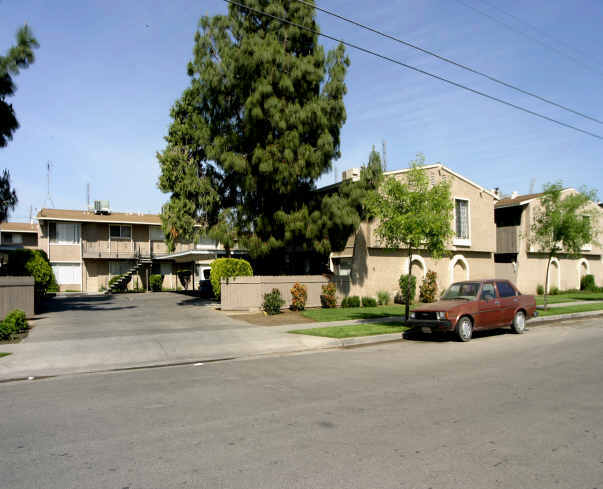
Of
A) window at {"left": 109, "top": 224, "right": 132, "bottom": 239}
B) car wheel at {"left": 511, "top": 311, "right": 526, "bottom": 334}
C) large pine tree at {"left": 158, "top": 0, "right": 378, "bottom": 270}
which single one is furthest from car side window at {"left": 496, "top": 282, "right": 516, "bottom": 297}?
window at {"left": 109, "top": 224, "right": 132, "bottom": 239}

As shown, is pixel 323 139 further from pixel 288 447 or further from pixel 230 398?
pixel 288 447

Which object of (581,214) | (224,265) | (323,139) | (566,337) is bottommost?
(566,337)

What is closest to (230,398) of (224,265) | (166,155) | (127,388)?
(127,388)

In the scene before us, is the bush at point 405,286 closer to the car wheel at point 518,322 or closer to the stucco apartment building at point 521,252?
the car wheel at point 518,322

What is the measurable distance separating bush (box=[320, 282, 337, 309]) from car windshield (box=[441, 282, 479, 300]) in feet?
25.4

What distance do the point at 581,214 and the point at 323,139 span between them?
12.0 meters

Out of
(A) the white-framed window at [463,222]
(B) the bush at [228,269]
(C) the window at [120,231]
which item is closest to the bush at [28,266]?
(B) the bush at [228,269]

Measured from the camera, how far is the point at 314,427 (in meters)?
5.60

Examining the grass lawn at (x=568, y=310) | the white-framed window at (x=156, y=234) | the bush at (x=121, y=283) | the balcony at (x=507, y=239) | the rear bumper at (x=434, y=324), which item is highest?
the white-framed window at (x=156, y=234)

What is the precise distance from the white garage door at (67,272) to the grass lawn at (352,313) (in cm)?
2304

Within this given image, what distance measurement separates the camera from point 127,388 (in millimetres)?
8188

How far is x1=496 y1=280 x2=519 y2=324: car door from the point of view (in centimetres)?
1401

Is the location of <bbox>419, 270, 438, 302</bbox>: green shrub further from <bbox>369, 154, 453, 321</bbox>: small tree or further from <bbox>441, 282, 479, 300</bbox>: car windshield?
<bbox>441, 282, 479, 300</bbox>: car windshield

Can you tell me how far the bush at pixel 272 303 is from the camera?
19.0 m
